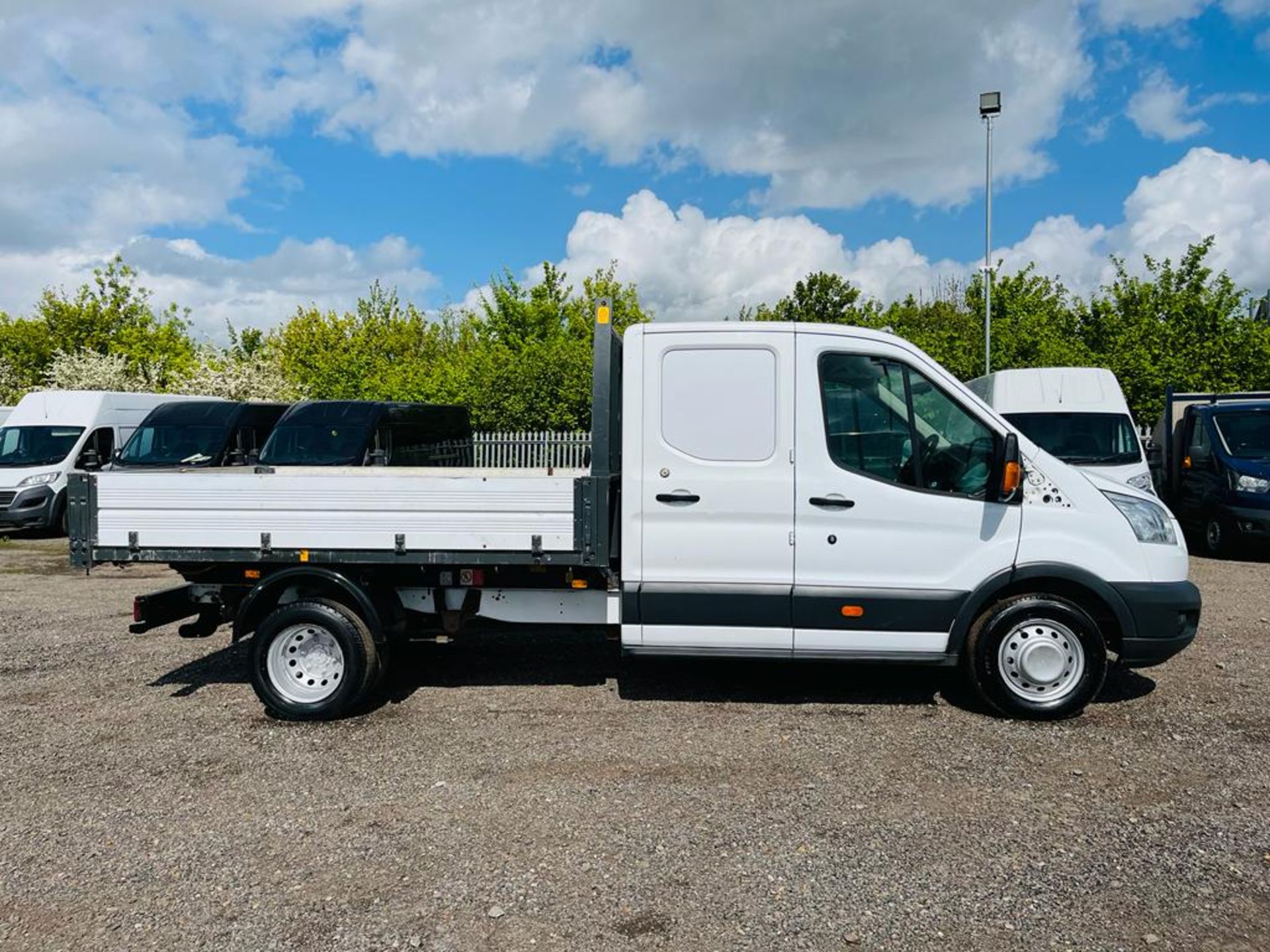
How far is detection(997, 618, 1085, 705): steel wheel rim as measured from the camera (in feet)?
18.5

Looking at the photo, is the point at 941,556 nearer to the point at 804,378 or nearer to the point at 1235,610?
the point at 804,378

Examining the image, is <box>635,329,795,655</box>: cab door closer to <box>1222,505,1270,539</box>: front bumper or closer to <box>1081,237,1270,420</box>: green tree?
<box>1222,505,1270,539</box>: front bumper

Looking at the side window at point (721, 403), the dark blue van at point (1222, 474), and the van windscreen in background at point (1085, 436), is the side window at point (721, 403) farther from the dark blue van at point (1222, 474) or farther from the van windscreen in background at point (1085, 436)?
the dark blue van at point (1222, 474)

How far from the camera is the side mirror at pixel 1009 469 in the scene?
5.44m

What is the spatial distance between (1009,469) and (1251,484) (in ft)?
29.1

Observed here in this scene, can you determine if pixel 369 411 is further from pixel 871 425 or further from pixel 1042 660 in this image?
pixel 1042 660

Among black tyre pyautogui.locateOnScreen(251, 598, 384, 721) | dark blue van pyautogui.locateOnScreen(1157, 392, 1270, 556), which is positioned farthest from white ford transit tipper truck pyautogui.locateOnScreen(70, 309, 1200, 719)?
dark blue van pyautogui.locateOnScreen(1157, 392, 1270, 556)

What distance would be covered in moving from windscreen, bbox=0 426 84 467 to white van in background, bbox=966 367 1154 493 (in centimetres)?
1551

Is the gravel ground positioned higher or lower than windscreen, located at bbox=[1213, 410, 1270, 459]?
lower

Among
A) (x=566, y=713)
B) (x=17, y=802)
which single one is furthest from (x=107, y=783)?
(x=566, y=713)

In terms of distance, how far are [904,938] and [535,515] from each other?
119 inches

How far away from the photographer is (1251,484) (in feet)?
39.9

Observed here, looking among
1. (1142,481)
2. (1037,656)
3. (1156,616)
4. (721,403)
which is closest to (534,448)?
(1142,481)

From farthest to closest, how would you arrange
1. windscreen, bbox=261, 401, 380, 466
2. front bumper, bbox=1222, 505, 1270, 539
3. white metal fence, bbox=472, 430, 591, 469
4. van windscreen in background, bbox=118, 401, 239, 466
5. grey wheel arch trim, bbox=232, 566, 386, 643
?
white metal fence, bbox=472, 430, 591, 469
van windscreen in background, bbox=118, 401, 239, 466
windscreen, bbox=261, 401, 380, 466
front bumper, bbox=1222, 505, 1270, 539
grey wheel arch trim, bbox=232, 566, 386, 643
